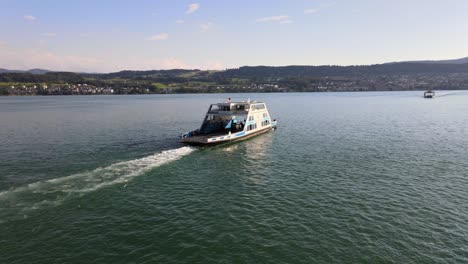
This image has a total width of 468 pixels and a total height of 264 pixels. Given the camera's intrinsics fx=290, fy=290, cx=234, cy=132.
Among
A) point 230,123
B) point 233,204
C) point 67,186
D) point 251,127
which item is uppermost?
point 230,123

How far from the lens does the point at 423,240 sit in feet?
70.6

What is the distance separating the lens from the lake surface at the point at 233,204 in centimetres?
2012

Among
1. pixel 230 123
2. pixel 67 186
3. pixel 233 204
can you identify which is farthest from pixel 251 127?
pixel 67 186

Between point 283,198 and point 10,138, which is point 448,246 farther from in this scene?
point 10,138

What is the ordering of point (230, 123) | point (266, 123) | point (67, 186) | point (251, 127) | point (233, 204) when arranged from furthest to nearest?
1. point (266, 123)
2. point (251, 127)
3. point (230, 123)
4. point (67, 186)
5. point (233, 204)

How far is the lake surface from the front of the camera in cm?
2012

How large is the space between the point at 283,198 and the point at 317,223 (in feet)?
18.5

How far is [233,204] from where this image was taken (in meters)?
28.0

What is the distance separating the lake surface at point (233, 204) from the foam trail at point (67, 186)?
13cm

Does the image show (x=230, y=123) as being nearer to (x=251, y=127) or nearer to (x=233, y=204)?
(x=251, y=127)

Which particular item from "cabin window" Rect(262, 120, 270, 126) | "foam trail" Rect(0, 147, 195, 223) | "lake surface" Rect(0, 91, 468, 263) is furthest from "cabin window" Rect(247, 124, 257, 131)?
"foam trail" Rect(0, 147, 195, 223)

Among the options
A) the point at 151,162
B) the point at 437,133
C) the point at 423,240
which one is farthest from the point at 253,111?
the point at 423,240

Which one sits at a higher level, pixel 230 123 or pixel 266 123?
pixel 230 123

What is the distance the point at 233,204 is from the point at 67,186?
18.3 metres
